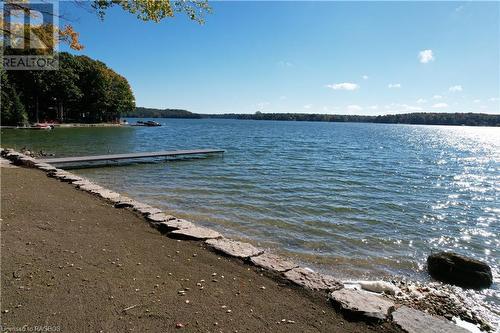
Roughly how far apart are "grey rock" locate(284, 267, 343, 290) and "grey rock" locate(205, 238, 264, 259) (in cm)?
84

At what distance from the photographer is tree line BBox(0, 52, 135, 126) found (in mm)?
48013

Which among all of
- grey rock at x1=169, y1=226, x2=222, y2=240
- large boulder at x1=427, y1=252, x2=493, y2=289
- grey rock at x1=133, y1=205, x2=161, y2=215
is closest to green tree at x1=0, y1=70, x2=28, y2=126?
grey rock at x1=133, y1=205, x2=161, y2=215

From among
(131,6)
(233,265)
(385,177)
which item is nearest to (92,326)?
(233,265)

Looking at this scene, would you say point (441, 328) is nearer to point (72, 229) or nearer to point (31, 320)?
point (31, 320)

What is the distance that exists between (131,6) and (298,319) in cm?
710

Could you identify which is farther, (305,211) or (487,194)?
(487,194)

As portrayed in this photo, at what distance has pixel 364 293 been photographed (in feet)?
14.3

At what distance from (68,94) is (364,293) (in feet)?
219

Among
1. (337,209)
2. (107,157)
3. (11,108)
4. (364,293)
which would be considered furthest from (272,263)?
(11,108)

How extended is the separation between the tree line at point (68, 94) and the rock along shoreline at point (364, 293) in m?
47.4

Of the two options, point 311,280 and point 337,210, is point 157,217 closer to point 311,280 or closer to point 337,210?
point 311,280

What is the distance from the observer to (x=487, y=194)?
15.6 m

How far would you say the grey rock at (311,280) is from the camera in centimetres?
443

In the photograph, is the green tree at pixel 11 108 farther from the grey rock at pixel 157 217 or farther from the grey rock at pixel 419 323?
the grey rock at pixel 419 323
